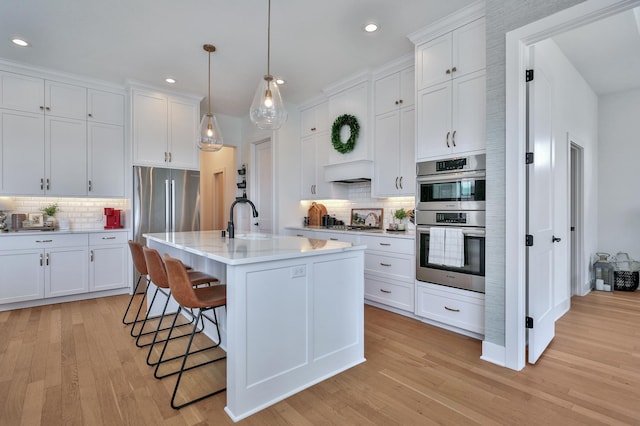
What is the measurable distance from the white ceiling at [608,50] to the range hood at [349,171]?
2336mm

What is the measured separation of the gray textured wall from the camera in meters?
2.52

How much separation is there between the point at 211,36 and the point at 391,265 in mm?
3063

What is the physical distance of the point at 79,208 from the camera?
184 inches

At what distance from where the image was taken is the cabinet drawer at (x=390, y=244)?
3.50 meters

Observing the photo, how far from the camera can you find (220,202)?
7.47m

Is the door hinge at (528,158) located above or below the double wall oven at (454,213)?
above

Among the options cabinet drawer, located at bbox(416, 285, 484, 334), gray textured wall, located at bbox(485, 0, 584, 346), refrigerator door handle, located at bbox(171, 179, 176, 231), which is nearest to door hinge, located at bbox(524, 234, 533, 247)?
gray textured wall, located at bbox(485, 0, 584, 346)

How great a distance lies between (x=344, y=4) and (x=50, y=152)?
4.04 m

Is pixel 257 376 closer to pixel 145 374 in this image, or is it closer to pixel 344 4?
pixel 145 374

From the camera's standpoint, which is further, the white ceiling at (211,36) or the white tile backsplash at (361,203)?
the white tile backsplash at (361,203)

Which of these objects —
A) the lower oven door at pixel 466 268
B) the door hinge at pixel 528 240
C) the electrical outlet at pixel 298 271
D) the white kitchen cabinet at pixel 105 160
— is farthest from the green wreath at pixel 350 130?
the white kitchen cabinet at pixel 105 160

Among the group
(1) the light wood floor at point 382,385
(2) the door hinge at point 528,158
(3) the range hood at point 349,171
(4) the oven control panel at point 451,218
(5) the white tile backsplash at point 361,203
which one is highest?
(3) the range hood at point 349,171

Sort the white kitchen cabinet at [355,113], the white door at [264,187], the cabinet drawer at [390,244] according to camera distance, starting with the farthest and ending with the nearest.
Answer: the white door at [264,187]
the white kitchen cabinet at [355,113]
the cabinet drawer at [390,244]

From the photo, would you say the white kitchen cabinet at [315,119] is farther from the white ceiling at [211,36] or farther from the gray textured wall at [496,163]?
the gray textured wall at [496,163]
